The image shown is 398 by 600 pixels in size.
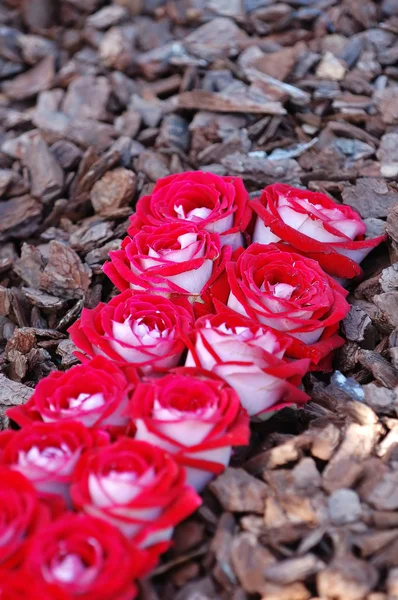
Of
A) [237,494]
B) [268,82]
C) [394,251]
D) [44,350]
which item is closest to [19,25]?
[268,82]

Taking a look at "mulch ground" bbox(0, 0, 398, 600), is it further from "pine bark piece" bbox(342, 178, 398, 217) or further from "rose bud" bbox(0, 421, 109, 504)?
"rose bud" bbox(0, 421, 109, 504)

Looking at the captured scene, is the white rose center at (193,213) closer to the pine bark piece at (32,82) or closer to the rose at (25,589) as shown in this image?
the rose at (25,589)

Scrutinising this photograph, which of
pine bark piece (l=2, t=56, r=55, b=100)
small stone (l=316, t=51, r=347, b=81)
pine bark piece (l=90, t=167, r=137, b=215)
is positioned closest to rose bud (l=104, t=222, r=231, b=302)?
pine bark piece (l=90, t=167, r=137, b=215)

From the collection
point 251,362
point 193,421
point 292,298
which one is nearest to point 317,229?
point 292,298

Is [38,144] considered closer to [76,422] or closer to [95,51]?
[95,51]

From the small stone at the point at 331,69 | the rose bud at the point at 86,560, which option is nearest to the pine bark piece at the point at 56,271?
the rose bud at the point at 86,560

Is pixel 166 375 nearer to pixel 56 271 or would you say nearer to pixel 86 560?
pixel 86 560
